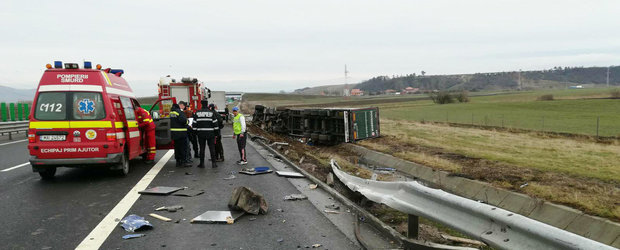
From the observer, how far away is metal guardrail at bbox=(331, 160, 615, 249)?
2.85 meters

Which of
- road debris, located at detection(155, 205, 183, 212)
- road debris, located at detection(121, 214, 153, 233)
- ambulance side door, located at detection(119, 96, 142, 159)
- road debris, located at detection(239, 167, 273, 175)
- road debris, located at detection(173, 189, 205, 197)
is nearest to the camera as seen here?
road debris, located at detection(121, 214, 153, 233)

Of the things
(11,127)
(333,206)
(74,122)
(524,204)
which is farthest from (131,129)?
(11,127)

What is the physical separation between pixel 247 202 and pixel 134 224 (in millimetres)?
1504

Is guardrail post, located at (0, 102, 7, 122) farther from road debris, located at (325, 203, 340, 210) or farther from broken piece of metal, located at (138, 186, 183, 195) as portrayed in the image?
road debris, located at (325, 203, 340, 210)

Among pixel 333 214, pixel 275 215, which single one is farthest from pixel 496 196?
pixel 275 215

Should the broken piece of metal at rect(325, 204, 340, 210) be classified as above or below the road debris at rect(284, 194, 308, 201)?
below

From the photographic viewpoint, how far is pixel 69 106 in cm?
841

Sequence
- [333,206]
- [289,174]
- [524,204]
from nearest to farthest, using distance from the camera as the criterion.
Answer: [333,206]
[524,204]
[289,174]

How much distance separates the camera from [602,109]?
36.7 meters

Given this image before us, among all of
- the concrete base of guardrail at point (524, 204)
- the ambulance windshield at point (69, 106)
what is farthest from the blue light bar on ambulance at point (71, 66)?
the concrete base of guardrail at point (524, 204)

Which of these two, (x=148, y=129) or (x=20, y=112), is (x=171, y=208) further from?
(x=20, y=112)

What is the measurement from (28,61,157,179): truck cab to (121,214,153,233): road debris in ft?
10.8

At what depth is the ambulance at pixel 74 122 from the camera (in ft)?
27.0

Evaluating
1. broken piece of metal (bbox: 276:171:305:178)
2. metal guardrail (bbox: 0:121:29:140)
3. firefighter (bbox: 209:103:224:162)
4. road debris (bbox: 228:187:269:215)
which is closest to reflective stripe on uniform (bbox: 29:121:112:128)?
firefighter (bbox: 209:103:224:162)
